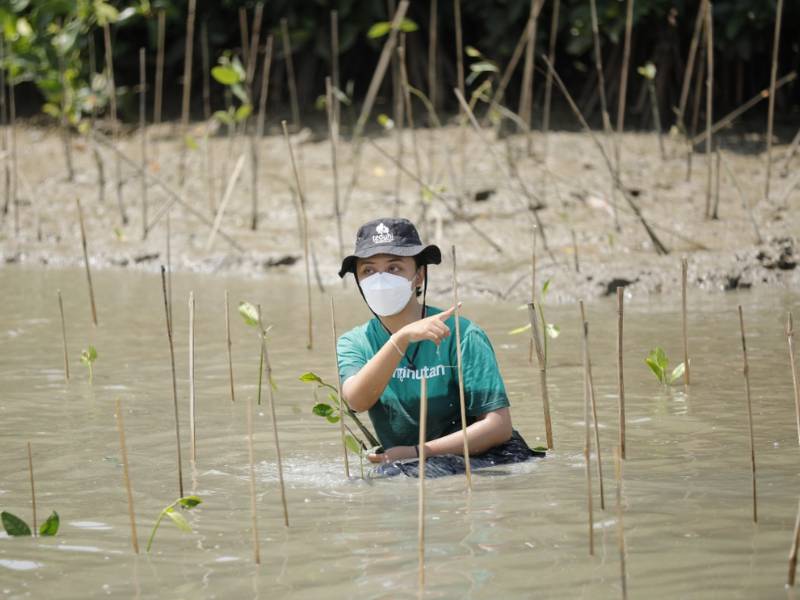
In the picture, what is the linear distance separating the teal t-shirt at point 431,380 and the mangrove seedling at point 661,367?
4.73ft

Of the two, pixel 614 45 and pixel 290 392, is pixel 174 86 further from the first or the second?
pixel 290 392

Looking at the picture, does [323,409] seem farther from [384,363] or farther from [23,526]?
[23,526]

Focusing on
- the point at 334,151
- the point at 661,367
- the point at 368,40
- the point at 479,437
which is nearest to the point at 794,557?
the point at 479,437

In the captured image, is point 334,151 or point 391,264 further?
point 334,151

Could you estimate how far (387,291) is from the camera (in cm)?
416

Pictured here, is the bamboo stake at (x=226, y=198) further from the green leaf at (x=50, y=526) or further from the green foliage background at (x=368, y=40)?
the green leaf at (x=50, y=526)

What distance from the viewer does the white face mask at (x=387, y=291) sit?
4.15 metres

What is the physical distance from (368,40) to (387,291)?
29.8ft

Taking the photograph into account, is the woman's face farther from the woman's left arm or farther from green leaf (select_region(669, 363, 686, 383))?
green leaf (select_region(669, 363, 686, 383))

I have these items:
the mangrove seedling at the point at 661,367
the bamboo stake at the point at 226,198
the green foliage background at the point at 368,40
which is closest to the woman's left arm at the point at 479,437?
the mangrove seedling at the point at 661,367

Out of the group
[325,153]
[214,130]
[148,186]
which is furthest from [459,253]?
[214,130]

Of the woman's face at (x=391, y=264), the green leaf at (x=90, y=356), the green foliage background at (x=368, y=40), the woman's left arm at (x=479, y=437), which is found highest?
the green foliage background at (x=368, y=40)

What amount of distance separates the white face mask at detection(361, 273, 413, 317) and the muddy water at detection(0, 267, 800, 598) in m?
0.63

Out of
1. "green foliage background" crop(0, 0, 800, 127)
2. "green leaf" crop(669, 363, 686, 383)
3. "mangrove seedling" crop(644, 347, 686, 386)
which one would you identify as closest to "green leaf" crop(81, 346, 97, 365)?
"mangrove seedling" crop(644, 347, 686, 386)
